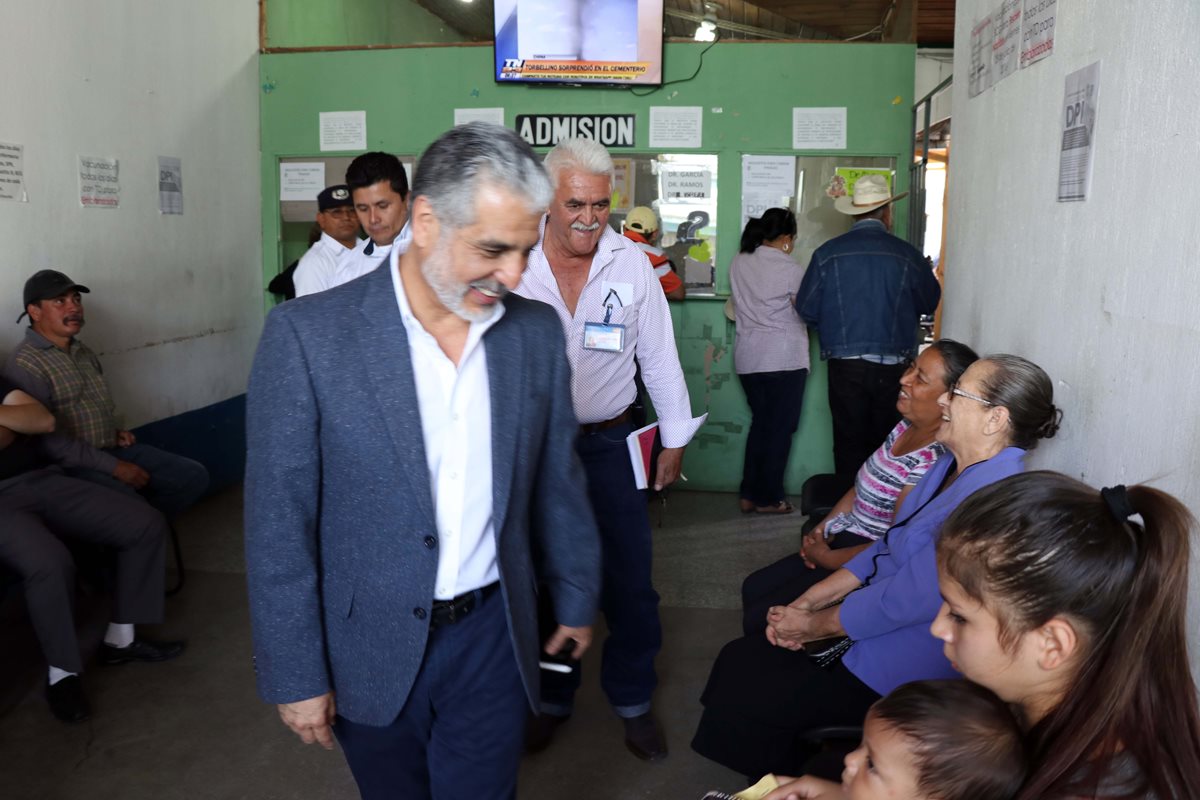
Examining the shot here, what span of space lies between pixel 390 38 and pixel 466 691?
7069 mm

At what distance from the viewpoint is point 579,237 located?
8.32ft

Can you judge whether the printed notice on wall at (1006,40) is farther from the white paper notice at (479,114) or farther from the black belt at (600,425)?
the white paper notice at (479,114)

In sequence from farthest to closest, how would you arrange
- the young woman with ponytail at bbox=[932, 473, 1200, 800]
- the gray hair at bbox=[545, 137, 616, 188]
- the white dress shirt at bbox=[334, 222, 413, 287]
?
the white dress shirt at bbox=[334, 222, 413, 287] < the gray hair at bbox=[545, 137, 616, 188] < the young woman with ponytail at bbox=[932, 473, 1200, 800]

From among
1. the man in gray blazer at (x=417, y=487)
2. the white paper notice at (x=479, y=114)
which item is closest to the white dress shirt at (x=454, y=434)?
the man in gray blazer at (x=417, y=487)

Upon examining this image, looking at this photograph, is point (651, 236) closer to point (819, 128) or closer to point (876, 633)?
point (819, 128)

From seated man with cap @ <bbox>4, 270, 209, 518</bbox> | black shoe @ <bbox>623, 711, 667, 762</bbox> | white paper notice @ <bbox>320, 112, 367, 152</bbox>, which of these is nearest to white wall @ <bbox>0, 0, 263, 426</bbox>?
seated man with cap @ <bbox>4, 270, 209, 518</bbox>

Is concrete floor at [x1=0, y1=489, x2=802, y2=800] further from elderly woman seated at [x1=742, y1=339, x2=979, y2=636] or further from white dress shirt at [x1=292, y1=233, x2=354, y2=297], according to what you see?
white dress shirt at [x1=292, y1=233, x2=354, y2=297]

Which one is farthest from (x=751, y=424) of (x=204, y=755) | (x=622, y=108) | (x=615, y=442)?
(x=204, y=755)

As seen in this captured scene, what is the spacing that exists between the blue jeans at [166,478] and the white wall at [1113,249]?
10.2ft

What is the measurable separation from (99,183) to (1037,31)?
12.7 ft

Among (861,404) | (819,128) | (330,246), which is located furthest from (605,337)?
(819,128)

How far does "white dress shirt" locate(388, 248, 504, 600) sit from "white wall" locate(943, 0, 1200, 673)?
1.19 meters

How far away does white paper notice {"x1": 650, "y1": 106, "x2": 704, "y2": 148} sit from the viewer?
5469 mm

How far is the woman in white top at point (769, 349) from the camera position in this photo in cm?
512
